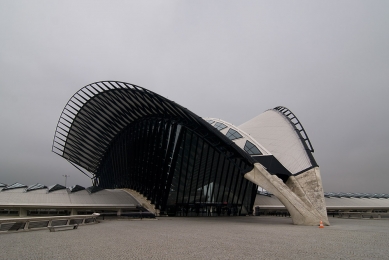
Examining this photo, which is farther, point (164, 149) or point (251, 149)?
point (164, 149)

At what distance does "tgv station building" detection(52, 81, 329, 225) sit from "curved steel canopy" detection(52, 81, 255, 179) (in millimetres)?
148

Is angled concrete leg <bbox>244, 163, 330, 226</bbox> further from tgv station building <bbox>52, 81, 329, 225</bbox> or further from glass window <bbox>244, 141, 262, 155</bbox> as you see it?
glass window <bbox>244, 141, 262, 155</bbox>

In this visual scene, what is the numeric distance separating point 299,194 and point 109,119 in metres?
32.7

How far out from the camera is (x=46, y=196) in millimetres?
34000

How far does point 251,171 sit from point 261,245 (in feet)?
51.1

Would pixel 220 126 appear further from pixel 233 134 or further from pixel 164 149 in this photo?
pixel 164 149

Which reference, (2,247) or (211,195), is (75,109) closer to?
(211,195)

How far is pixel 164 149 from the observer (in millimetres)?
38562

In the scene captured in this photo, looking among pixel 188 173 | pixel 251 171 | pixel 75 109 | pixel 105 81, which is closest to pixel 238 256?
pixel 251 171

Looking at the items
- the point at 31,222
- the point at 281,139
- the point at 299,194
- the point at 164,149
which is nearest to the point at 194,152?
the point at 164,149

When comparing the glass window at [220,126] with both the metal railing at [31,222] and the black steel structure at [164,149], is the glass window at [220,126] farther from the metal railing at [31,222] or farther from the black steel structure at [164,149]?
the metal railing at [31,222]

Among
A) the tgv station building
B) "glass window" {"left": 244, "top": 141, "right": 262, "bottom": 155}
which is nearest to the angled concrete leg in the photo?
the tgv station building

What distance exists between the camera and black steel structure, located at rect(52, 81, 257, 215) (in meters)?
34.5

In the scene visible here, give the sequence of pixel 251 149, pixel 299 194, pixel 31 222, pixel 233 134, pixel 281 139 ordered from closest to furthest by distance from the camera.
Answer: pixel 31 222 → pixel 299 194 → pixel 251 149 → pixel 281 139 → pixel 233 134
